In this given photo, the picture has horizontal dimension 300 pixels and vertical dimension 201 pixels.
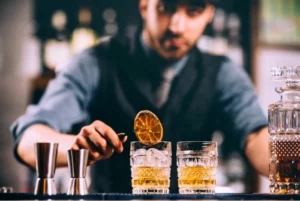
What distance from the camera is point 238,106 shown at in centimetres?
383

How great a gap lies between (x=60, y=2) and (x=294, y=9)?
1903mm

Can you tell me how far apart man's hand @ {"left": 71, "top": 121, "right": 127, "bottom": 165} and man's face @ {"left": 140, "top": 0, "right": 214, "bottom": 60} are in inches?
86.0

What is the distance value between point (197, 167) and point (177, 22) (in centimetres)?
233

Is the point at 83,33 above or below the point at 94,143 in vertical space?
above

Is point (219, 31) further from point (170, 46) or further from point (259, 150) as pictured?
point (259, 150)

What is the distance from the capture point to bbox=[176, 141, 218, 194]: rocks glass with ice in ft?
5.58

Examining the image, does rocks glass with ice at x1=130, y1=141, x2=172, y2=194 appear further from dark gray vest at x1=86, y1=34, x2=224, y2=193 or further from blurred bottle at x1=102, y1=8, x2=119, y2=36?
blurred bottle at x1=102, y1=8, x2=119, y2=36

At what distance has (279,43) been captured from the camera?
4.57 meters

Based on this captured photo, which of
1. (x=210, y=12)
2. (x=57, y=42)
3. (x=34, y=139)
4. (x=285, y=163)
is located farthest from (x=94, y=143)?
(x=57, y=42)

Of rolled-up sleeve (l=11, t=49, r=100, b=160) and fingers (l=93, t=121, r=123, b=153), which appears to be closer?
fingers (l=93, t=121, r=123, b=153)

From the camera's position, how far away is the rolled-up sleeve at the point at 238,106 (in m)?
3.76

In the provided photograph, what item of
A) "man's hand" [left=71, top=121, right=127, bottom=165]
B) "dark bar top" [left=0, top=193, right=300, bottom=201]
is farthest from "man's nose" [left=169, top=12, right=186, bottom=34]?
"dark bar top" [left=0, top=193, right=300, bottom=201]

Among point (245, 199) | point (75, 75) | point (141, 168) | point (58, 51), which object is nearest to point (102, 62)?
point (75, 75)

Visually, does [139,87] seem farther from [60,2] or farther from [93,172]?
[60,2]
